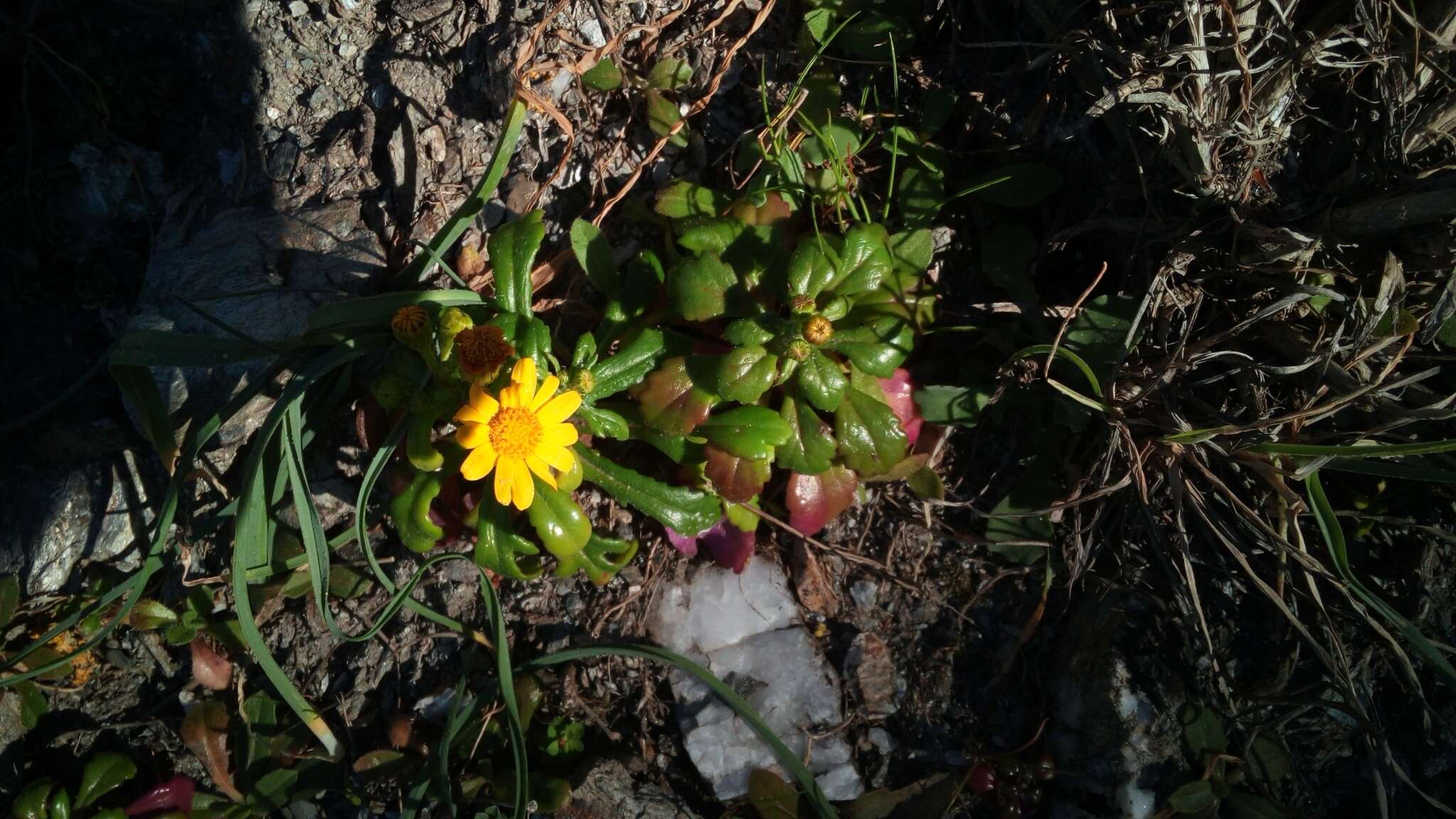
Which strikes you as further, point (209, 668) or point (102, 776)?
point (209, 668)

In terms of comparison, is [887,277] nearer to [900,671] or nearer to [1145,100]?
[1145,100]

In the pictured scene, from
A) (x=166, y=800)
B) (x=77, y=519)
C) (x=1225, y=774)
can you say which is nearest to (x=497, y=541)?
(x=166, y=800)

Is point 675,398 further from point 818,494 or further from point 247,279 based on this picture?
point 247,279

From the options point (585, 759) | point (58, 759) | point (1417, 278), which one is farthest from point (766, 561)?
point (58, 759)

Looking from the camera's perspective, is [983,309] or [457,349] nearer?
[457,349]

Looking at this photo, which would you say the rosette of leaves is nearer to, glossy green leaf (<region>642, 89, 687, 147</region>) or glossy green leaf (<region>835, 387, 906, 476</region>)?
glossy green leaf (<region>835, 387, 906, 476</region>)

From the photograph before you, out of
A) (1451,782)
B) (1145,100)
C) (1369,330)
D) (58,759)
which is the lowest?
(1451,782)
